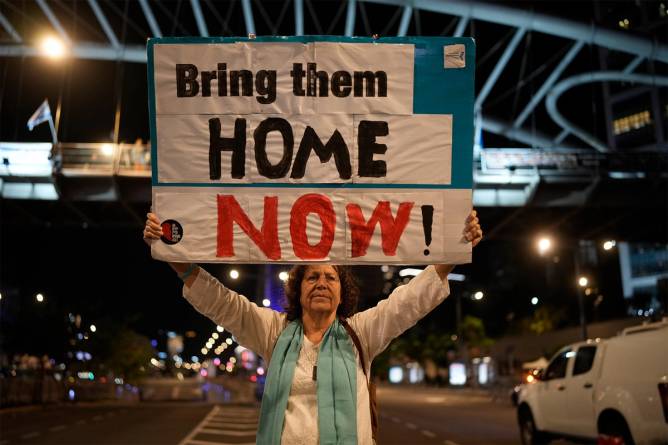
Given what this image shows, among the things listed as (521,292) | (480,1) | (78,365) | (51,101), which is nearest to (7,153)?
(78,365)

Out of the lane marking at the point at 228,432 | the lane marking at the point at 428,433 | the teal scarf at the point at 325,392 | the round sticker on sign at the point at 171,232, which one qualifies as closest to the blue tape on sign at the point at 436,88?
the round sticker on sign at the point at 171,232

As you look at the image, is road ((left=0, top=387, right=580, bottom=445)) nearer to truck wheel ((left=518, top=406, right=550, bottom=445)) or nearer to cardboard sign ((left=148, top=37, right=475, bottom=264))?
truck wheel ((left=518, top=406, right=550, bottom=445))

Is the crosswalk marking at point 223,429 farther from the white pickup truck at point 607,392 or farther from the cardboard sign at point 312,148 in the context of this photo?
the cardboard sign at point 312,148

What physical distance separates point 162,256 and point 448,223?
5.17 ft

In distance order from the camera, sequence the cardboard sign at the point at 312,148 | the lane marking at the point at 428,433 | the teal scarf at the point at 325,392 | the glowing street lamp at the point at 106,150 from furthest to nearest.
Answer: the glowing street lamp at the point at 106,150 → the lane marking at the point at 428,433 → the cardboard sign at the point at 312,148 → the teal scarf at the point at 325,392

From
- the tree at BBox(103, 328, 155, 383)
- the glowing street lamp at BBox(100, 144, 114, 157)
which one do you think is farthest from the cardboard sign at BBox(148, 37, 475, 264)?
the tree at BBox(103, 328, 155, 383)

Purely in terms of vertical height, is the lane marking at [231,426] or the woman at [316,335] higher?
the woman at [316,335]

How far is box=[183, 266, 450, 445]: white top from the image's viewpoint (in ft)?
13.7

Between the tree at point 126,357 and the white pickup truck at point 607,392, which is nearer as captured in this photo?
the white pickup truck at point 607,392

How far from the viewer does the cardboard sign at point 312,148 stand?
4.73 meters

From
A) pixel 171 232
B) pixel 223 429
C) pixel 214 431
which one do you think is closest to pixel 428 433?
pixel 214 431

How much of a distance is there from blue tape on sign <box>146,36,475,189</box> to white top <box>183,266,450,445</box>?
2.27ft

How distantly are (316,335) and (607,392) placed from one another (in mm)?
9487

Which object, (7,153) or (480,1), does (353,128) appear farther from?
(480,1)
